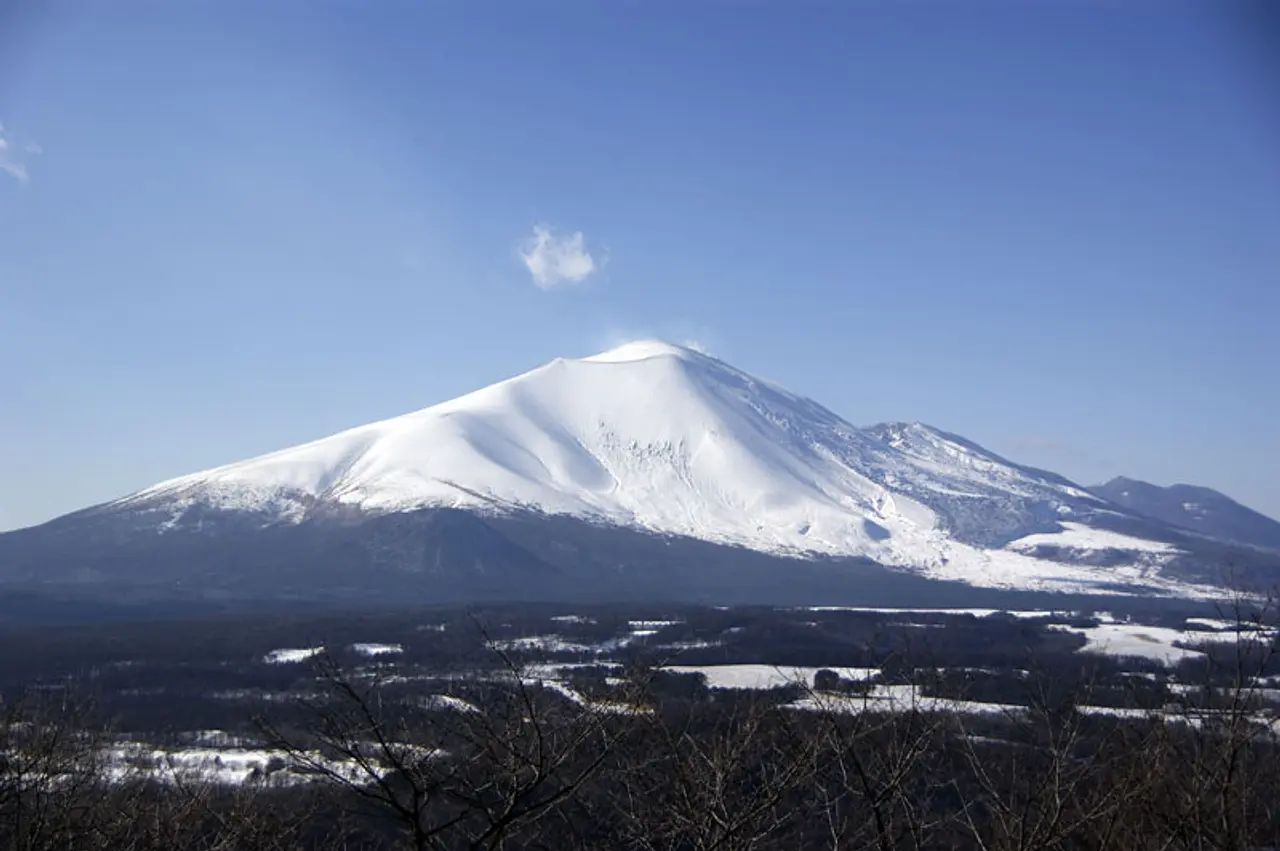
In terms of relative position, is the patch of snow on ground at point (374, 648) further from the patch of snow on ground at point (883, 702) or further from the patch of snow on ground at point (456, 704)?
the patch of snow on ground at point (456, 704)

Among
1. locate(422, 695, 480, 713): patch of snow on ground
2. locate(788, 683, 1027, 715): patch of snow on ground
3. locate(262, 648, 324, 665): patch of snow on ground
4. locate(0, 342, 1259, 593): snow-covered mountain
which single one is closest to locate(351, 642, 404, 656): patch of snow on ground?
locate(262, 648, 324, 665): patch of snow on ground

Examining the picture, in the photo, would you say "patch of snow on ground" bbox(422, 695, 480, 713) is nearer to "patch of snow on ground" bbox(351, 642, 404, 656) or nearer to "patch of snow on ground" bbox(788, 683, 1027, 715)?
"patch of snow on ground" bbox(788, 683, 1027, 715)

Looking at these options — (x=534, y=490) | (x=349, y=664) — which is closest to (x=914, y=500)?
(x=534, y=490)

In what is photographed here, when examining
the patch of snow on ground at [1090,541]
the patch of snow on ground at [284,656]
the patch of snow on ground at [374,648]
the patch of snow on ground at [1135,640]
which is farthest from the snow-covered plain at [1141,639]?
the patch of snow on ground at [1090,541]

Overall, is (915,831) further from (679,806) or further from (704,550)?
(704,550)

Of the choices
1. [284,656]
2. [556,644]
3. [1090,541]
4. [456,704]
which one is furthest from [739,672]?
[1090,541]

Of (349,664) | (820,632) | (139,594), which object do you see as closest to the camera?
(349,664)

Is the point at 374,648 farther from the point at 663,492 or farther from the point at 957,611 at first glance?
the point at 663,492
